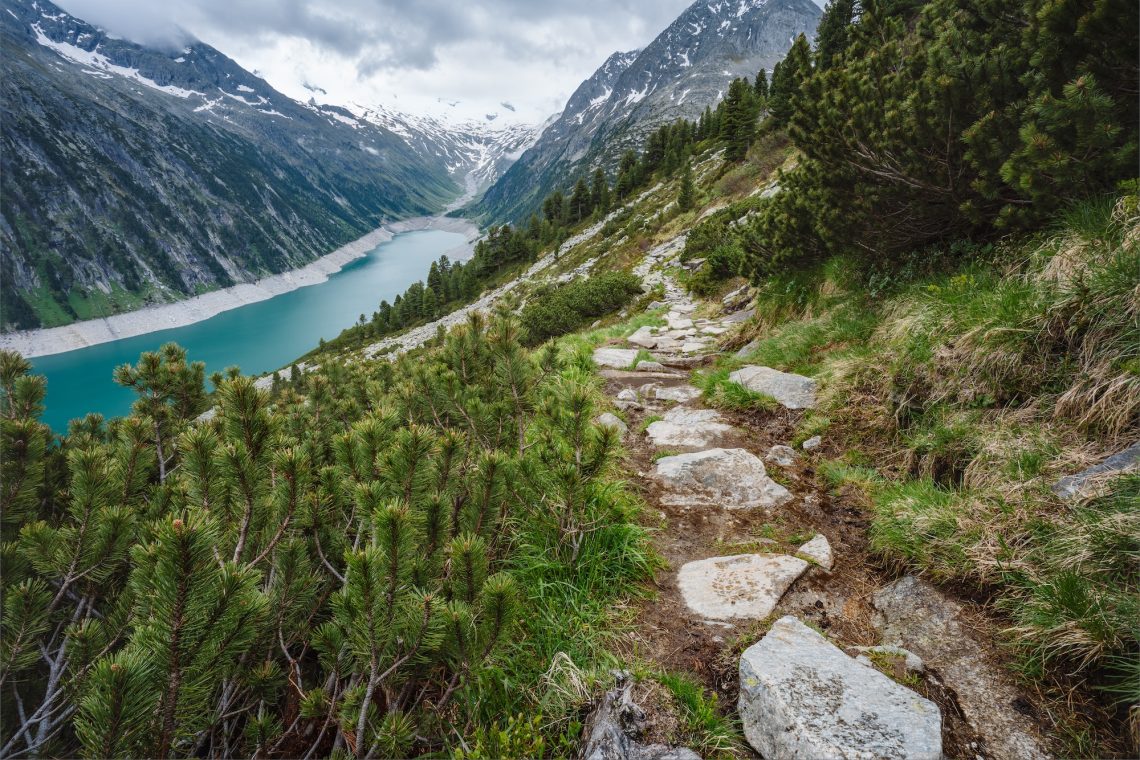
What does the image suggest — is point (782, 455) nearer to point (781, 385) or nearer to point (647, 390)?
point (781, 385)

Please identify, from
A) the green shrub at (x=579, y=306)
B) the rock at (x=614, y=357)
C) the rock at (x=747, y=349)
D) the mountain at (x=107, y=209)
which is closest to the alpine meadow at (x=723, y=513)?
the rock at (x=747, y=349)

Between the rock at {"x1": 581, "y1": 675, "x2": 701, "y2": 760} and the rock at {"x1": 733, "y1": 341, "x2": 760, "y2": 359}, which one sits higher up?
the rock at {"x1": 581, "y1": 675, "x2": 701, "y2": 760}

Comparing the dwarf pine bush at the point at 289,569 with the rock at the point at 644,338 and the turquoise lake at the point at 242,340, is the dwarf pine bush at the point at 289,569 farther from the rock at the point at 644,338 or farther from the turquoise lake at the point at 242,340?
the turquoise lake at the point at 242,340

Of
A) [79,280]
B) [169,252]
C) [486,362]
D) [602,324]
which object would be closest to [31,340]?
[79,280]

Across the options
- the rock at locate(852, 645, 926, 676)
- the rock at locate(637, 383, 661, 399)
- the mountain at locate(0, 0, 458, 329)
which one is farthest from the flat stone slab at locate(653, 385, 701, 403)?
the mountain at locate(0, 0, 458, 329)

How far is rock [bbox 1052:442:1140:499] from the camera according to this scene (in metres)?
2.52

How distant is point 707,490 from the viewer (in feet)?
14.4

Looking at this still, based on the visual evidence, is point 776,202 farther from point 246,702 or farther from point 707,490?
point 246,702

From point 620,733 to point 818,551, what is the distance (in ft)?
6.87

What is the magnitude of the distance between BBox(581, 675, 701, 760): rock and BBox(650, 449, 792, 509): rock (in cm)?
225

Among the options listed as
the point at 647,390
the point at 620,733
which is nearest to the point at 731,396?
the point at 647,390

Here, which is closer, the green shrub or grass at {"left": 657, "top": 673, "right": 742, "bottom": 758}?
grass at {"left": 657, "top": 673, "right": 742, "bottom": 758}

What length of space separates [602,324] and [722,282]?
16.2 ft

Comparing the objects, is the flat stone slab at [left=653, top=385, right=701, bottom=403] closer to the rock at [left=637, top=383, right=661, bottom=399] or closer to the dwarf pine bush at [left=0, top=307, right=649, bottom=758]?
the rock at [left=637, top=383, right=661, bottom=399]
